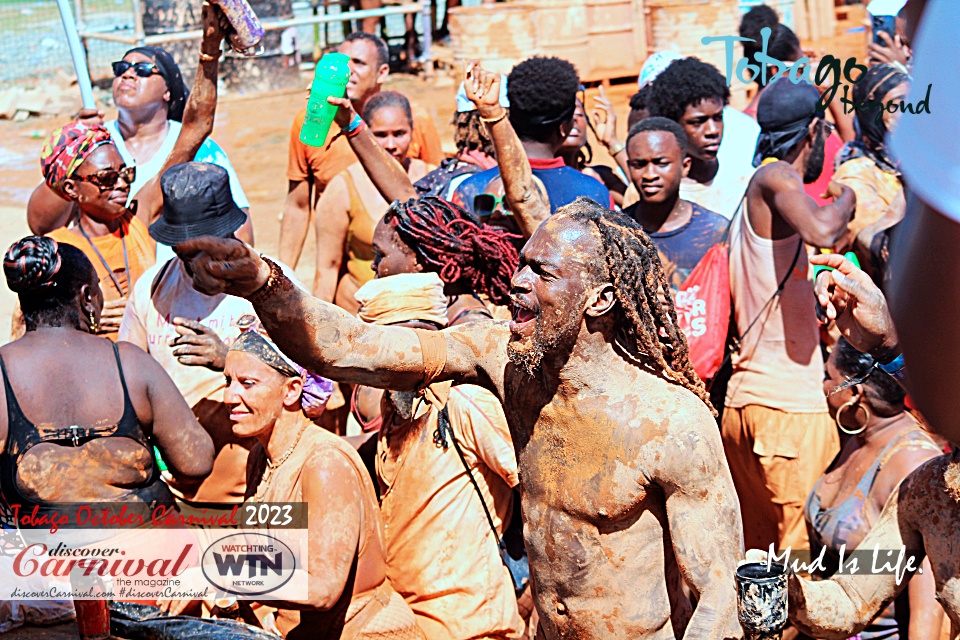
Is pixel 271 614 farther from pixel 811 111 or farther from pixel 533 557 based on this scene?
pixel 811 111

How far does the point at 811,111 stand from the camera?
5.18m

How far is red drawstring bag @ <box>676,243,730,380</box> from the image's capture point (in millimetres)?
4848

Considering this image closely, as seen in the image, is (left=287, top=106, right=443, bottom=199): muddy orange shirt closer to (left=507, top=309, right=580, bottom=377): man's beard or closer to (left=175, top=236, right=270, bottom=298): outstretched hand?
(left=507, top=309, right=580, bottom=377): man's beard

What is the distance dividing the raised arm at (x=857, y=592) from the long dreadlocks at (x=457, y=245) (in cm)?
202

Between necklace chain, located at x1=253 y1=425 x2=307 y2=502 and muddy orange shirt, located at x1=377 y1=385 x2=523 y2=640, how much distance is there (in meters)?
0.37

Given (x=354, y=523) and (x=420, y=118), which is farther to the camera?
(x=420, y=118)

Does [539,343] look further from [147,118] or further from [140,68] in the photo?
[140,68]

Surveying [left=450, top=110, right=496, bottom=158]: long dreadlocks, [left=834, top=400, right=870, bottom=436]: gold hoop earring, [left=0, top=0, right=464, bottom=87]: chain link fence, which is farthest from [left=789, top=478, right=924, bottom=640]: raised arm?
[left=0, top=0, right=464, bottom=87]: chain link fence

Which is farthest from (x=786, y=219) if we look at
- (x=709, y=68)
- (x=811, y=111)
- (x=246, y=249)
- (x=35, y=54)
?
(x=35, y=54)

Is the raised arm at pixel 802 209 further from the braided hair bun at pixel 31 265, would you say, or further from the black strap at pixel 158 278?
the braided hair bun at pixel 31 265

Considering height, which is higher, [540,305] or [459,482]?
[540,305]

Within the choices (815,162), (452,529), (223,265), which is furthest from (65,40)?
(223,265)

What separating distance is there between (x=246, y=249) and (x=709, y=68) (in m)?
4.28

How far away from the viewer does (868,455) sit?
3871 mm
